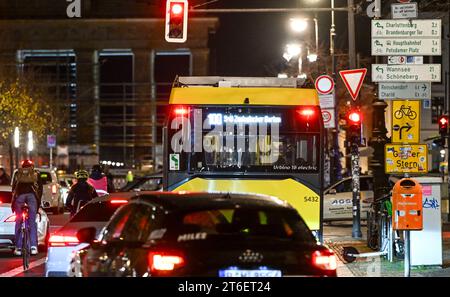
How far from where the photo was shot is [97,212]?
41.0 ft

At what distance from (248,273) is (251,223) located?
620 mm

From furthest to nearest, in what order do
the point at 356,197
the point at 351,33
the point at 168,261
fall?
the point at 351,33 → the point at 356,197 → the point at 168,261

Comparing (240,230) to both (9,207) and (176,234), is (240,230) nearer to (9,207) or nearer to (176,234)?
(176,234)

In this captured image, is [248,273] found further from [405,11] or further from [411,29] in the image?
[405,11]

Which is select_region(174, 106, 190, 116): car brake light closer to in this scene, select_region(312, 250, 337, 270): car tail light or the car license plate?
select_region(312, 250, 337, 270): car tail light

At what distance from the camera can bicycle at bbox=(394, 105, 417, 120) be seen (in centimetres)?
Answer: 1570

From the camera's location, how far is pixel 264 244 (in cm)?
751

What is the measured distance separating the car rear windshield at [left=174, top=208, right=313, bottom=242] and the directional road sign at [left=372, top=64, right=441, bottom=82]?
786 centimetres

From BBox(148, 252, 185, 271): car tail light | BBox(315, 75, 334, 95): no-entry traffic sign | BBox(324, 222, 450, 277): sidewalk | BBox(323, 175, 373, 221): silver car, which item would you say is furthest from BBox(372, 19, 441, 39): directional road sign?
BBox(323, 175, 373, 221): silver car

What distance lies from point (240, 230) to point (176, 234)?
63 cm

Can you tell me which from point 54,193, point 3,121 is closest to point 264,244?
point 54,193

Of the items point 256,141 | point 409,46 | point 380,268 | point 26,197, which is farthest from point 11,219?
point 409,46

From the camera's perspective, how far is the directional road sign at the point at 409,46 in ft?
50.2

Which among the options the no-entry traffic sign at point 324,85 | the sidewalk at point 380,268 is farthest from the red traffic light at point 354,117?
the no-entry traffic sign at point 324,85
